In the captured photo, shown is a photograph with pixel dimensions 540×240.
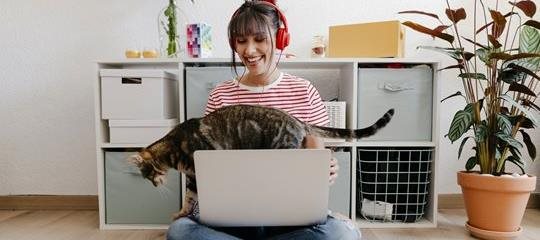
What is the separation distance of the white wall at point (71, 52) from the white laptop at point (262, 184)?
1123 millimetres

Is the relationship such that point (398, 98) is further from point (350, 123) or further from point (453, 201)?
point (453, 201)

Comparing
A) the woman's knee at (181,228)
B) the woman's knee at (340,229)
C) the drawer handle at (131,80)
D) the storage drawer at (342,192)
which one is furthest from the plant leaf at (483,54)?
the drawer handle at (131,80)

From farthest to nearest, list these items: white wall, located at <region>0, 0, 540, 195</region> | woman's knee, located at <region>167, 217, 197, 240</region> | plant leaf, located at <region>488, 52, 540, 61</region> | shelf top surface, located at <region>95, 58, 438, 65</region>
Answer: white wall, located at <region>0, 0, 540, 195</region> < shelf top surface, located at <region>95, 58, 438, 65</region> < plant leaf, located at <region>488, 52, 540, 61</region> < woman's knee, located at <region>167, 217, 197, 240</region>

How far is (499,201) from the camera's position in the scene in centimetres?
137

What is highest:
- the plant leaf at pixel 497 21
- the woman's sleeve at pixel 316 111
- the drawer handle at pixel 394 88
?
the plant leaf at pixel 497 21

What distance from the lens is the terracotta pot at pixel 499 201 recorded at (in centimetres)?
135

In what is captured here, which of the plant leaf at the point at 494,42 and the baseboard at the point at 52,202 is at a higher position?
the plant leaf at the point at 494,42

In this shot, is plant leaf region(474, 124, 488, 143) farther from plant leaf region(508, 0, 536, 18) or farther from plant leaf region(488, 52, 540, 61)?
plant leaf region(508, 0, 536, 18)

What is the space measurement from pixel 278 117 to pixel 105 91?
0.90 m

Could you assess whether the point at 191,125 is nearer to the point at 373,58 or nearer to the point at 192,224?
the point at 192,224

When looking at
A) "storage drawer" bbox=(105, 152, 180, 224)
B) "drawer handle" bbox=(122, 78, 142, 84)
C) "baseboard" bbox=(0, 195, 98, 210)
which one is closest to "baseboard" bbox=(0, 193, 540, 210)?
"baseboard" bbox=(0, 195, 98, 210)

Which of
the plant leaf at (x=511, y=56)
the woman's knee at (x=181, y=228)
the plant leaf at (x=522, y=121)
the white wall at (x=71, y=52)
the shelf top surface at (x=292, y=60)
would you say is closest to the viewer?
the woman's knee at (x=181, y=228)

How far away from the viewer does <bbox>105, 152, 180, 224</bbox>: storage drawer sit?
59.3 inches

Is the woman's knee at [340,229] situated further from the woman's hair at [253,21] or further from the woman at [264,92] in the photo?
the woman's hair at [253,21]
